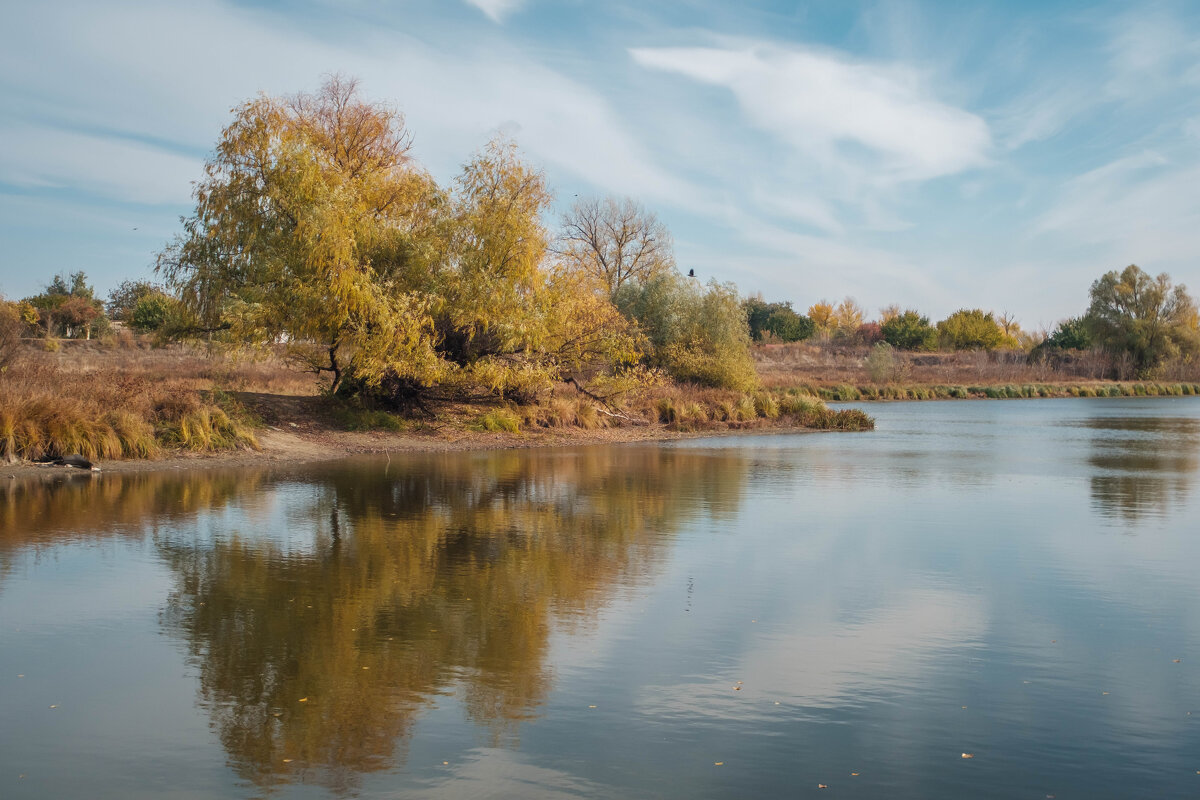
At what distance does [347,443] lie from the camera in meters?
26.3

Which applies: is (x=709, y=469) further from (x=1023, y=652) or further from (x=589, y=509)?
(x=1023, y=652)

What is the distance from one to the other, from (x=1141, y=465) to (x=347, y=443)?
67.1 feet

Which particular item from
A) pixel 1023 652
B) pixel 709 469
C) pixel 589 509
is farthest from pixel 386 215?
pixel 1023 652

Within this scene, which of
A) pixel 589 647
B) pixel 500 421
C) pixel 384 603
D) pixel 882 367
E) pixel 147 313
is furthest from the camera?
pixel 882 367

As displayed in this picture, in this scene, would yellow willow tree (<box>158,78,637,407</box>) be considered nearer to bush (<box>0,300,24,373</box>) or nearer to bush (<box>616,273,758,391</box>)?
bush (<box>0,300,24,373</box>)

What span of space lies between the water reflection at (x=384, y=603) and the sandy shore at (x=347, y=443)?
4.28m

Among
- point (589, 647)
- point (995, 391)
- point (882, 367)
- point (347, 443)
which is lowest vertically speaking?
point (589, 647)

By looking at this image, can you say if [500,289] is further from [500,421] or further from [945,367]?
[945,367]

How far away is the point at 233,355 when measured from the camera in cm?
2767

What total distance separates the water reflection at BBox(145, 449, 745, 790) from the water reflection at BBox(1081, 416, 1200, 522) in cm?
745

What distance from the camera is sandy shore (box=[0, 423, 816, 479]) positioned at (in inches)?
814

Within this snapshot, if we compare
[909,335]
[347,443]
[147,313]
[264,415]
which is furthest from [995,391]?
[264,415]

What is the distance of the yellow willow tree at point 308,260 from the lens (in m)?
26.2

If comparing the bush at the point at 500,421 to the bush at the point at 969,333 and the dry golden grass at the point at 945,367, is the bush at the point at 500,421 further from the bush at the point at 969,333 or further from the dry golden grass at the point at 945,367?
the bush at the point at 969,333
